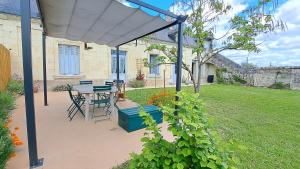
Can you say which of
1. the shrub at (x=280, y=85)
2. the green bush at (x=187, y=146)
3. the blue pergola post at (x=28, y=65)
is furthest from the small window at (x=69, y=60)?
the shrub at (x=280, y=85)

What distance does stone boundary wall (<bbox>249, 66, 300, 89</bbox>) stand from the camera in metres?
13.4

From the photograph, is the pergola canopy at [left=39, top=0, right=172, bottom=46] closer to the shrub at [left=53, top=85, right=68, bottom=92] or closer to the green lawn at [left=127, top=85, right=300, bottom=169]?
the green lawn at [left=127, top=85, right=300, bottom=169]

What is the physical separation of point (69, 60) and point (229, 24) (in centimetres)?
832

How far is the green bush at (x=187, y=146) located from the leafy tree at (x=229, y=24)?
15.7 feet

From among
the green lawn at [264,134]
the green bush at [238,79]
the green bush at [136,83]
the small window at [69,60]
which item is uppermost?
the small window at [69,60]

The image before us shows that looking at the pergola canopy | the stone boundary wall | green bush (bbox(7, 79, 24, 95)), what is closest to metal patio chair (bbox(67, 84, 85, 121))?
the pergola canopy

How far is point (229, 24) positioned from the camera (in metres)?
5.99

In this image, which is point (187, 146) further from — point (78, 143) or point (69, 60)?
point (69, 60)

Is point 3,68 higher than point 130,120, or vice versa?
point 3,68

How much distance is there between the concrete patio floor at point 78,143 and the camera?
2.37m

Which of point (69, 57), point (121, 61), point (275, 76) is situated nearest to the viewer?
point (69, 57)

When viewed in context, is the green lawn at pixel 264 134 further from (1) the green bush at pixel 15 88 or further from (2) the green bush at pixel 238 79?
(2) the green bush at pixel 238 79

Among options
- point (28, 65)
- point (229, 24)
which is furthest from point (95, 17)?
point (229, 24)

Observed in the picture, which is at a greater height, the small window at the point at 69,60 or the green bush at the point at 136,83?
the small window at the point at 69,60
